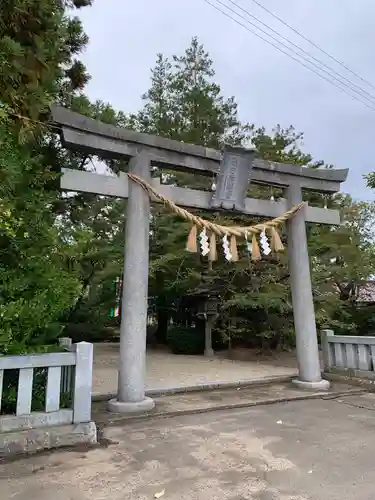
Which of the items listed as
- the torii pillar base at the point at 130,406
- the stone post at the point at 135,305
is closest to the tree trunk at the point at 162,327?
the stone post at the point at 135,305

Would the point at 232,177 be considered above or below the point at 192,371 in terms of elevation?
above

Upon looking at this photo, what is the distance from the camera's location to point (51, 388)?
3.53 metres

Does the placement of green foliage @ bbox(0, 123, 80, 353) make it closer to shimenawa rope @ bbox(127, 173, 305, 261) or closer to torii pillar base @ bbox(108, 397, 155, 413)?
torii pillar base @ bbox(108, 397, 155, 413)

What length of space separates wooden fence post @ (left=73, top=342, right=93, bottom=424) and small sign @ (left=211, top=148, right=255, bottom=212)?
2.85m

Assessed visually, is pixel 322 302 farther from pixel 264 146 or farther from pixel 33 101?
pixel 33 101

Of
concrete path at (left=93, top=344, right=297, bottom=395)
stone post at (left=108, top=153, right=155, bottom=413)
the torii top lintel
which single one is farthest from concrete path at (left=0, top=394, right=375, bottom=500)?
the torii top lintel

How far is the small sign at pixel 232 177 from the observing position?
5648 millimetres

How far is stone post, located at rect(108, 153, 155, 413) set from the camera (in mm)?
4633

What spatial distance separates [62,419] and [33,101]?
3487 millimetres

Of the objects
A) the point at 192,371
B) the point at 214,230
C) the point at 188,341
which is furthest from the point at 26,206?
the point at 188,341

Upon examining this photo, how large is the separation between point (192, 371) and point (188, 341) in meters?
4.11

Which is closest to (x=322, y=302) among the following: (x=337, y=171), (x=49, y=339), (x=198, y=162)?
(x=337, y=171)

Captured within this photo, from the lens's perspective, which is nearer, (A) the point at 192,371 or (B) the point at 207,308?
(A) the point at 192,371

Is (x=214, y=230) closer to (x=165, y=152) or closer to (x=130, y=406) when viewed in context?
(x=165, y=152)
